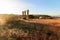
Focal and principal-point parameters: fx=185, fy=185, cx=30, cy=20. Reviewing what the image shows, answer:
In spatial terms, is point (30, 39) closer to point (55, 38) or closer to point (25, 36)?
point (25, 36)

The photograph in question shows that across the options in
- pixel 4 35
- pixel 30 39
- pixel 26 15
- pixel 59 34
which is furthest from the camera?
pixel 26 15

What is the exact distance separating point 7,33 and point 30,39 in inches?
61.9

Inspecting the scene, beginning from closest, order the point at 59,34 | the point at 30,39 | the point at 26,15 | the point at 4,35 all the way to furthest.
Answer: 1. the point at 30,39
2. the point at 4,35
3. the point at 59,34
4. the point at 26,15

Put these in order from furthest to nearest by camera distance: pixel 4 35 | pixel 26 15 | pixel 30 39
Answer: pixel 26 15, pixel 4 35, pixel 30 39

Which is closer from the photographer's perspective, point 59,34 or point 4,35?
point 4,35

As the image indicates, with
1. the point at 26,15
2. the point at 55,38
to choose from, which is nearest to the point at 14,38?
the point at 55,38

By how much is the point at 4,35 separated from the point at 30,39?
1423mm

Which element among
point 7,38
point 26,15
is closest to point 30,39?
point 7,38

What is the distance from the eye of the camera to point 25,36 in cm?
901

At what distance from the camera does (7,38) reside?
8859mm

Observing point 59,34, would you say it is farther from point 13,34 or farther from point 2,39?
point 2,39

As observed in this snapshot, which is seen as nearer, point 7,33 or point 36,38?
point 36,38

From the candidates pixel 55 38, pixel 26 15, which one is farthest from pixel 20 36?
pixel 26 15

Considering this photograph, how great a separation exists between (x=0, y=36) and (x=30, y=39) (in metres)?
1.57
